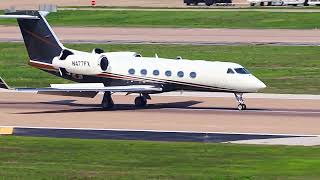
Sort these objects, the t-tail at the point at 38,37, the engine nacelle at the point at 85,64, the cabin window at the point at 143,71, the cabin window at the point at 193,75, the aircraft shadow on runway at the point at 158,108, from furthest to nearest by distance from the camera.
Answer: the t-tail at the point at 38,37 → the engine nacelle at the point at 85,64 → the cabin window at the point at 143,71 → the cabin window at the point at 193,75 → the aircraft shadow on runway at the point at 158,108

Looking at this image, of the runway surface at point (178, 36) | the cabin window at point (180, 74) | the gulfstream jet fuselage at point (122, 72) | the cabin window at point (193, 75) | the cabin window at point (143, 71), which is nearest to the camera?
the gulfstream jet fuselage at point (122, 72)

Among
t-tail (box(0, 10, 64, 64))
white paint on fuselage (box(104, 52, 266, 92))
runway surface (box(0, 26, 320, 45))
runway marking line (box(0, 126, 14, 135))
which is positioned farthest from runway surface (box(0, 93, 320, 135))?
runway surface (box(0, 26, 320, 45))

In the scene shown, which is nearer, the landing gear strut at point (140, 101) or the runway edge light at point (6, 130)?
the runway edge light at point (6, 130)

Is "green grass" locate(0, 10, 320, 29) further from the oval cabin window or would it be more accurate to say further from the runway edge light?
the runway edge light

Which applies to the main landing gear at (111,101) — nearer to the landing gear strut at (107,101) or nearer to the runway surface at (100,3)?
the landing gear strut at (107,101)

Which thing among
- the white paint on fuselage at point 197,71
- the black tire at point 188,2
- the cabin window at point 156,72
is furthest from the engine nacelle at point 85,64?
the black tire at point 188,2

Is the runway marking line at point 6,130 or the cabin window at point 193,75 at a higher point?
the cabin window at point 193,75

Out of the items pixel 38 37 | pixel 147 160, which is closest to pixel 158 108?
pixel 38 37

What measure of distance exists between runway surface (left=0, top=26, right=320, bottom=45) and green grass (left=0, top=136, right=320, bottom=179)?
45.9 m

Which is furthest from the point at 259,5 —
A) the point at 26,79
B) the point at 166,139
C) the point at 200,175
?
the point at 200,175

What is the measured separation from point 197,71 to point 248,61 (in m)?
21.6

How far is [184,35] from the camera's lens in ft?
304

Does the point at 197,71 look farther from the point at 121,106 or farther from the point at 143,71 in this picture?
the point at 121,106

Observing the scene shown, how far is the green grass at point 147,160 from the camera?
106 ft
